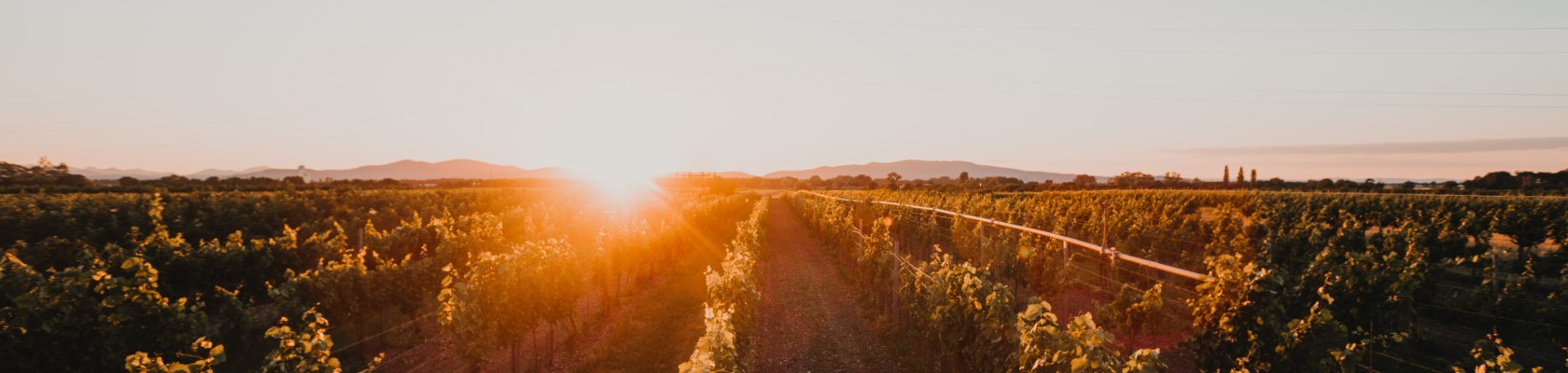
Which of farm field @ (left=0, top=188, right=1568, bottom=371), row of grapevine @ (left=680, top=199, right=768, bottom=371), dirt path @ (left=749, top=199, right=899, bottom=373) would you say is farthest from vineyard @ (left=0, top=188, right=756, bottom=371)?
dirt path @ (left=749, top=199, right=899, bottom=373)

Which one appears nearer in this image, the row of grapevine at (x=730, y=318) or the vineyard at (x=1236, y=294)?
the vineyard at (x=1236, y=294)

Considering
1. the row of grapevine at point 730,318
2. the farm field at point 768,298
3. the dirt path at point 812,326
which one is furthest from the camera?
the dirt path at point 812,326

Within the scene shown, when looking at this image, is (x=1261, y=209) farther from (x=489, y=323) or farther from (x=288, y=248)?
(x=288, y=248)

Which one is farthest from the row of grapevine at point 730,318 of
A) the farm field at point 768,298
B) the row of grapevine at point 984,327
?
the row of grapevine at point 984,327

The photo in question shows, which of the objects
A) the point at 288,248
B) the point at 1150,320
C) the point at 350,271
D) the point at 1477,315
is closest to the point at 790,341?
the point at 1150,320

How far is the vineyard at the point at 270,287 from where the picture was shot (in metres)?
5.46

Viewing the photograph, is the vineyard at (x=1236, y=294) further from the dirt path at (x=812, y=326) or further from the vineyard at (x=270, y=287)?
the vineyard at (x=270, y=287)

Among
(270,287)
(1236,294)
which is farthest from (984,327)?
(270,287)

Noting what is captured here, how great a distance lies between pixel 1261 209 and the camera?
83.0 ft

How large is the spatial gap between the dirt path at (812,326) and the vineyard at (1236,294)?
83cm

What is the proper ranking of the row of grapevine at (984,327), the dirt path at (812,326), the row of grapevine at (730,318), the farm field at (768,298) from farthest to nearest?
the dirt path at (812,326) < the row of grapevine at (730,318) < the farm field at (768,298) < the row of grapevine at (984,327)

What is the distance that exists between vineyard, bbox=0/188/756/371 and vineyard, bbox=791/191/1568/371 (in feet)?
21.6

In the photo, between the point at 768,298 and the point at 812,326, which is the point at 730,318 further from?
the point at 768,298

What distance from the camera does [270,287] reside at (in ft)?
28.5
